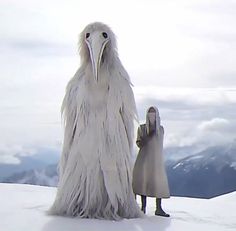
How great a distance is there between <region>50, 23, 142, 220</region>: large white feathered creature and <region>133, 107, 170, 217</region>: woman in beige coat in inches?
6.2

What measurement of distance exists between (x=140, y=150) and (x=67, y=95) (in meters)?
0.68

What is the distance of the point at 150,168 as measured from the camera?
409 cm

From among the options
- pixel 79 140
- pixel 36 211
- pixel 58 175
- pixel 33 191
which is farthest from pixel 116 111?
pixel 33 191

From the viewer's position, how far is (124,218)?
3.80 metres

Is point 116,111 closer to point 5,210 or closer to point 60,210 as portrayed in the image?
point 60,210

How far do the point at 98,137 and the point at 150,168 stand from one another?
20.0 inches

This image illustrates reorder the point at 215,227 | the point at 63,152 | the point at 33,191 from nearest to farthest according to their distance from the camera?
the point at 215,227 → the point at 63,152 → the point at 33,191

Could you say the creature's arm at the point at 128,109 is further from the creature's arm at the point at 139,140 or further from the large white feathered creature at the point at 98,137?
the creature's arm at the point at 139,140

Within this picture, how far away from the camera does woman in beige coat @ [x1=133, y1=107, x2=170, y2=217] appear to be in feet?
13.3

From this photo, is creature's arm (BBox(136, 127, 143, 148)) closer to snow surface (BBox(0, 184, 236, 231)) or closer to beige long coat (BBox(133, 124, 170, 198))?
beige long coat (BBox(133, 124, 170, 198))

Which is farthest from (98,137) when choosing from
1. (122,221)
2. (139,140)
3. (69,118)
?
(122,221)

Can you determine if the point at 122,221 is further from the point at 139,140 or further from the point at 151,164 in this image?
the point at 139,140

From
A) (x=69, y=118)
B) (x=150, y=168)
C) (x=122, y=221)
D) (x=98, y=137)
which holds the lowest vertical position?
(x=122, y=221)

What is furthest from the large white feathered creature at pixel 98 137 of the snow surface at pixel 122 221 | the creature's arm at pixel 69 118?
the snow surface at pixel 122 221
